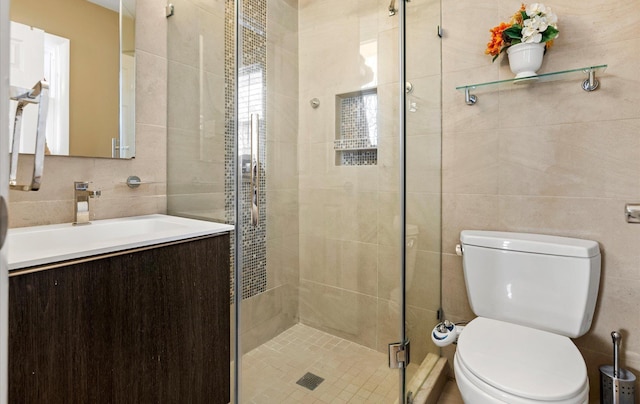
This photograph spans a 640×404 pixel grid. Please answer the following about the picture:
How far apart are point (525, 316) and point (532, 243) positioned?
318 millimetres

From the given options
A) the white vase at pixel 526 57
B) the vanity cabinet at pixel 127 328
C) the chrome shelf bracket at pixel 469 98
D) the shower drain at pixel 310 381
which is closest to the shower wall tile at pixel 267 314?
the vanity cabinet at pixel 127 328

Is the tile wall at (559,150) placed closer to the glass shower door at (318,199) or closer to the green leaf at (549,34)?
the green leaf at (549,34)

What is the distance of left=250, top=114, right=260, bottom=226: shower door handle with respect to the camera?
1.46 m

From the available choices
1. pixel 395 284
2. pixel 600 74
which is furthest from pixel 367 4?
pixel 395 284

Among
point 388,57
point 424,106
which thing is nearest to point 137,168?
point 388,57

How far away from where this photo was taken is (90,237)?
4.29 ft

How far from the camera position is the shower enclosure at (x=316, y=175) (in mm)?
1500

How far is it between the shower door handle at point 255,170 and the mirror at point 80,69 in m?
0.57

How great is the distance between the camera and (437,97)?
5.77 ft

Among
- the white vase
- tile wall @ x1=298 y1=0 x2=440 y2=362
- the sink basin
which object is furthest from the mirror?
the white vase

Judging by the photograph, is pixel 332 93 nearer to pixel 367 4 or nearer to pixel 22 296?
pixel 367 4

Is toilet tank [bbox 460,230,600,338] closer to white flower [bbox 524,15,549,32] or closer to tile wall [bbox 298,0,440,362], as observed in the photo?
tile wall [bbox 298,0,440,362]

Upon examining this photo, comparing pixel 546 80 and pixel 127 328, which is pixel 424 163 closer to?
pixel 546 80

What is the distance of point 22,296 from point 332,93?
4.86 ft
